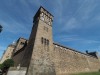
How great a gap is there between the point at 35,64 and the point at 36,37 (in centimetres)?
496

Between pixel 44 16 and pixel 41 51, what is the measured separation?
30.6ft

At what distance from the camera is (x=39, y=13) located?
20828mm

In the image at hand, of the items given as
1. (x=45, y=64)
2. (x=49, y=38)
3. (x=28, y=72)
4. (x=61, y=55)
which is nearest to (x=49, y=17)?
(x=49, y=38)

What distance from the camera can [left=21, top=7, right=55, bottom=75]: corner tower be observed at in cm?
1414

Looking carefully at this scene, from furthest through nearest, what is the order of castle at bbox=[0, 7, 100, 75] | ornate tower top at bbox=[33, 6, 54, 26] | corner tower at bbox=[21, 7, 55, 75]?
ornate tower top at bbox=[33, 6, 54, 26] → castle at bbox=[0, 7, 100, 75] → corner tower at bbox=[21, 7, 55, 75]

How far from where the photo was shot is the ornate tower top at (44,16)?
20.4 m

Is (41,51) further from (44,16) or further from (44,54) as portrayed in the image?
(44,16)

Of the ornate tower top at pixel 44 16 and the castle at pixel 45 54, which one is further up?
the ornate tower top at pixel 44 16

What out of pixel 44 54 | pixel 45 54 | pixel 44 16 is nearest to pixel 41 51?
pixel 44 54

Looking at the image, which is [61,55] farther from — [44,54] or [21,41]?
[21,41]

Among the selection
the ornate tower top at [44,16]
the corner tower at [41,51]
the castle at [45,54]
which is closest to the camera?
the corner tower at [41,51]

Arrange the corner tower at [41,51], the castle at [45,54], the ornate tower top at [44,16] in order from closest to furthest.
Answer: the corner tower at [41,51] < the castle at [45,54] < the ornate tower top at [44,16]

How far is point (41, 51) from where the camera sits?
1593 cm

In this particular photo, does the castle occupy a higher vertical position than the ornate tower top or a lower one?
lower
